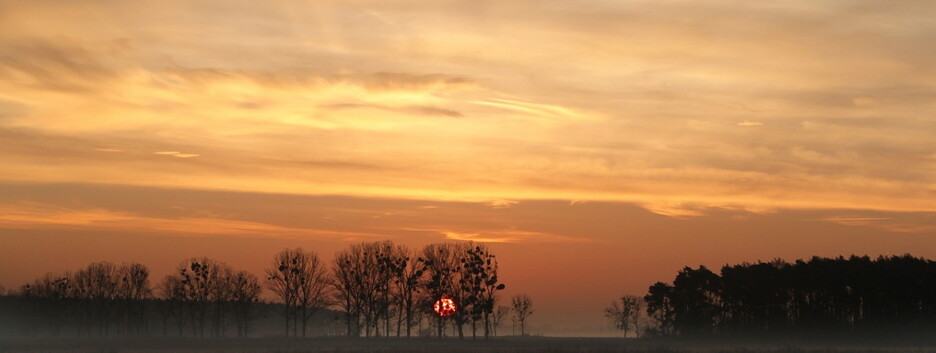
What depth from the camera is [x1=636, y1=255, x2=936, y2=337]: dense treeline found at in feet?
335

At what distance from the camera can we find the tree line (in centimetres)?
10219

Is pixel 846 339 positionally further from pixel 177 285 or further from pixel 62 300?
pixel 62 300

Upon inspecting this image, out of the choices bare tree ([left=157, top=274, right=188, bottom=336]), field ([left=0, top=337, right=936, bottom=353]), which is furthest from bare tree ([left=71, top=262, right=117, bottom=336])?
field ([left=0, top=337, right=936, bottom=353])

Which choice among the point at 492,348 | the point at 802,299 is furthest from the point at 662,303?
the point at 492,348

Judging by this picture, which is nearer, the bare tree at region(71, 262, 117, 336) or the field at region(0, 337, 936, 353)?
→ the field at region(0, 337, 936, 353)

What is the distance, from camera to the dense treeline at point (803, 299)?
10219cm

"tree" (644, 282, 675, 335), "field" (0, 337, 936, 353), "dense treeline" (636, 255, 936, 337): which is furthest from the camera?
"tree" (644, 282, 675, 335)

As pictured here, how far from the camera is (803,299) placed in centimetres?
11531

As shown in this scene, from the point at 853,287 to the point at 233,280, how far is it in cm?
9434

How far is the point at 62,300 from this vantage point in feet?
539

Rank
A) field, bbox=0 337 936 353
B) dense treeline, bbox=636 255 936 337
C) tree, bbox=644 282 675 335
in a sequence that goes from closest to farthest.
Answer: field, bbox=0 337 936 353
dense treeline, bbox=636 255 936 337
tree, bbox=644 282 675 335

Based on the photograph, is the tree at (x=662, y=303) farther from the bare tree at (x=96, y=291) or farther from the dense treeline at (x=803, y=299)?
the bare tree at (x=96, y=291)

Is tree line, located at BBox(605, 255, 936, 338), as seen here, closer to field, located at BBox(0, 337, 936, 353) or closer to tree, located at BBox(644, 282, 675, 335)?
tree, located at BBox(644, 282, 675, 335)

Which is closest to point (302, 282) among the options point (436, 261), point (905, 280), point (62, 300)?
point (436, 261)
